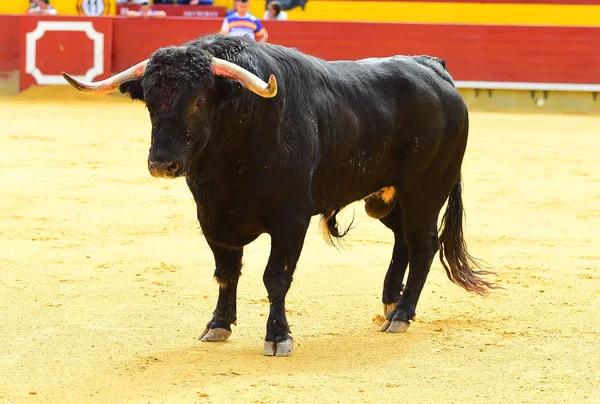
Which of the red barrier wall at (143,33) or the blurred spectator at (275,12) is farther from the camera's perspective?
the blurred spectator at (275,12)

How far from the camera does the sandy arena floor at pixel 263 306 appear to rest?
162 inches

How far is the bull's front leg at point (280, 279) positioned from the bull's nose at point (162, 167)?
0.64 meters

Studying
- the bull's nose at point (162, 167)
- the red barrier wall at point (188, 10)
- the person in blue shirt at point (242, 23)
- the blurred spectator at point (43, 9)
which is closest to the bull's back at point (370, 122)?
the bull's nose at point (162, 167)

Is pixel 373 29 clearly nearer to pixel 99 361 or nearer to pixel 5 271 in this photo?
pixel 5 271

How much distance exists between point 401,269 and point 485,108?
35.2ft

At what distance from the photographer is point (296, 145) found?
4496 mm

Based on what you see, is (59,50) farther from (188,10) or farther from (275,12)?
(275,12)

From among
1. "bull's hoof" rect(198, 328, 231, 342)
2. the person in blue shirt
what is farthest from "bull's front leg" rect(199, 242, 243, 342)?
the person in blue shirt

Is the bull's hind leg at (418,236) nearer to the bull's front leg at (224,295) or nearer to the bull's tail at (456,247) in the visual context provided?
the bull's tail at (456,247)

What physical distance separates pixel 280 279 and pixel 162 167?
81 cm

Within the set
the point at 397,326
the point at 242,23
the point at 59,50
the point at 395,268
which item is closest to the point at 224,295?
the point at 397,326

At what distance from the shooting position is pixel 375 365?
4449mm

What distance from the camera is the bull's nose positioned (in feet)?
13.0

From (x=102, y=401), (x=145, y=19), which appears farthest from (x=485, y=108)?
(x=102, y=401)
